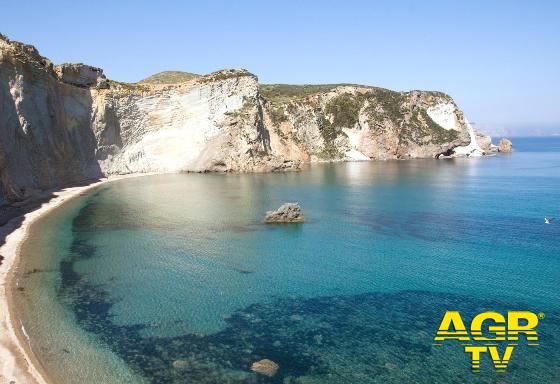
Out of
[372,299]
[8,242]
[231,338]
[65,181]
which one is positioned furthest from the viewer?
[65,181]

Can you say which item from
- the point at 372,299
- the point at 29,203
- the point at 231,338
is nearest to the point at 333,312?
the point at 372,299

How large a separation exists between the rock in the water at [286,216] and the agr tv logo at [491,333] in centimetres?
2252

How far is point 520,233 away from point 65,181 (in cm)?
5906

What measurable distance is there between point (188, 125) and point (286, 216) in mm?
55437

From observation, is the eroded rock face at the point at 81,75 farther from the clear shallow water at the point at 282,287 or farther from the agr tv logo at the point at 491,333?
the agr tv logo at the point at 491,333

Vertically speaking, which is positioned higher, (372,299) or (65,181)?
(65,181)

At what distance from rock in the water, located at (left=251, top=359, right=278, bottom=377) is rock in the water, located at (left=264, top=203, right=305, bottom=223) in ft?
83.6

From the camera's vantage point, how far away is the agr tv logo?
17484 millimetres

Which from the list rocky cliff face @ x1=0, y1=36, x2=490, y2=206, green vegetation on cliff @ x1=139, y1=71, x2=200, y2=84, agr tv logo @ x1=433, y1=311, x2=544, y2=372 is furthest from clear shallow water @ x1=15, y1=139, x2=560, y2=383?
green vegetation on cliff @ x1=139, y1=71, x2=200, y2=84

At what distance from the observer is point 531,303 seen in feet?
74.6

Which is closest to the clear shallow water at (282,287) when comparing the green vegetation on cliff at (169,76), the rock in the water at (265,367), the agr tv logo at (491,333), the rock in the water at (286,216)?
the rock in the water at (265,367)

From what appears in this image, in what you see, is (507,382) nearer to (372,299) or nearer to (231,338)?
(372,299)

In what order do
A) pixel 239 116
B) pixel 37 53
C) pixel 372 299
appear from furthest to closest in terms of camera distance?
pixel 239 116, pixel 37 53, pixel 372 299

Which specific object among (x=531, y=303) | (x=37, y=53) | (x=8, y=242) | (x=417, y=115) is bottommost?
(x=531, y=303)
